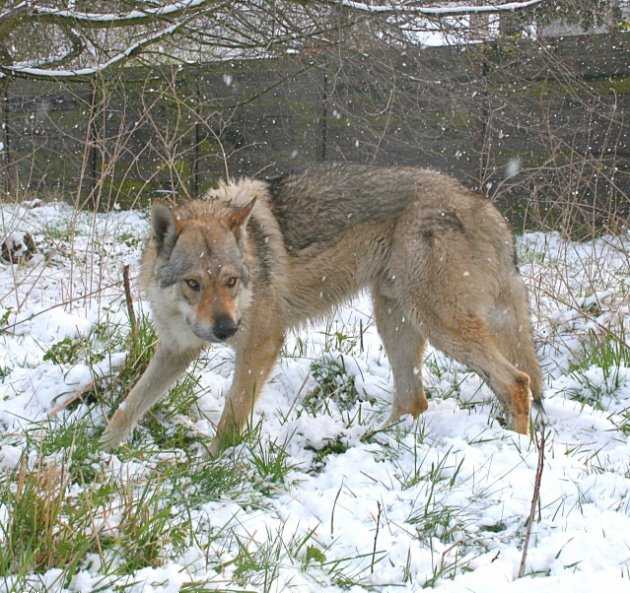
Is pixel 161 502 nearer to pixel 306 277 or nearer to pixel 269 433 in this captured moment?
pixel 269 433

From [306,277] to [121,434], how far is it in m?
1.48

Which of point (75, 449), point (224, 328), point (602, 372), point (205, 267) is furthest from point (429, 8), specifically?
point (75, 449)

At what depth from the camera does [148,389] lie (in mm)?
4004

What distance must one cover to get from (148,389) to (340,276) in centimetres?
139

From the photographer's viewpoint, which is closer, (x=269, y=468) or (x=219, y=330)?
(x=269, y=468)

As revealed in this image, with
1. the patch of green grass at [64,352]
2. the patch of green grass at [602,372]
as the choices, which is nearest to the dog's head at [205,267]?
the patch of green grass at [64,352]

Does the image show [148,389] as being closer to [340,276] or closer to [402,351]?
[340,276]

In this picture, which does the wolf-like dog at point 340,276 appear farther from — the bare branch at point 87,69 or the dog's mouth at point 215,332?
the bare branch at point 87,69

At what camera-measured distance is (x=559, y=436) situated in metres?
3.97

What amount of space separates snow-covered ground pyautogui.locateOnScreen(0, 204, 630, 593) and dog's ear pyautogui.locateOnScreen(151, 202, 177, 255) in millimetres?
819

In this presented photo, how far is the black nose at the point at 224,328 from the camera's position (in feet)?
12.3

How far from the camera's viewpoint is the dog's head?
3807mm

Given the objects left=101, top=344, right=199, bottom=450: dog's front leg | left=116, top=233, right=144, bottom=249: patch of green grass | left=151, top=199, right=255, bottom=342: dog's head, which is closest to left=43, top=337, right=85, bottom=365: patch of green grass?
left=101, top=344, right=199, bottom=450: dog's front leg

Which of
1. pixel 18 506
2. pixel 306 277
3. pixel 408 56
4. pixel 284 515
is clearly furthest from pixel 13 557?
pixel 408 56
